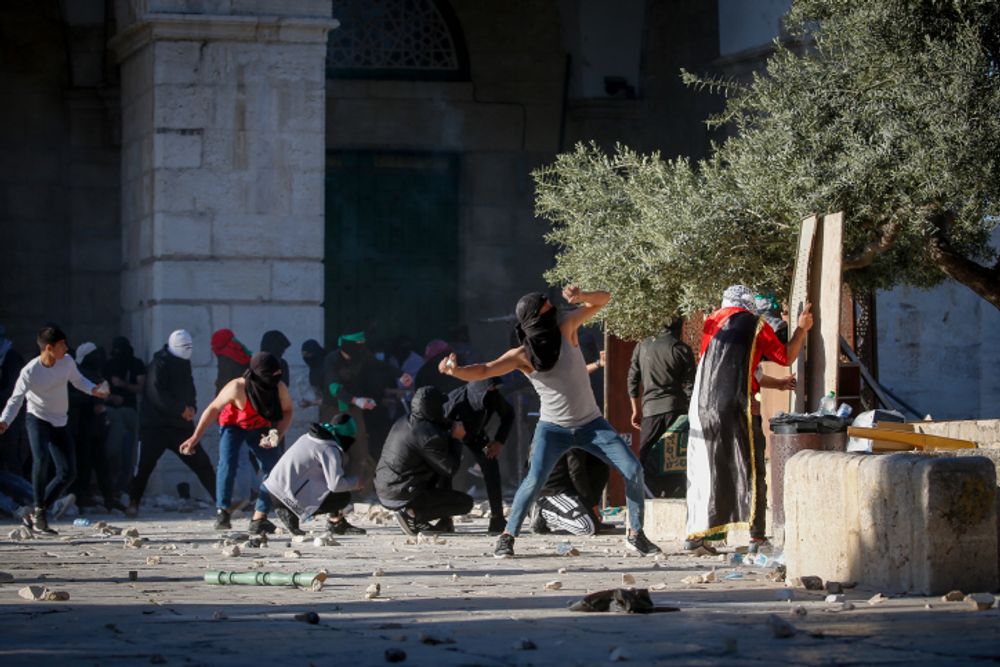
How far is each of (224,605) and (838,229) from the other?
4108 mm

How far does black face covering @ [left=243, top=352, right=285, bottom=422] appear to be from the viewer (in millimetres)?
12039

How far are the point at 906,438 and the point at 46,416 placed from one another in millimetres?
6152

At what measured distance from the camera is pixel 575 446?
31.9ft

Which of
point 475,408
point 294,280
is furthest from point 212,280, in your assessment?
point 475,408

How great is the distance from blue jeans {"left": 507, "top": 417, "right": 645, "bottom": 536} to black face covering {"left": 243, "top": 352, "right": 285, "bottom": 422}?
2.89 meters

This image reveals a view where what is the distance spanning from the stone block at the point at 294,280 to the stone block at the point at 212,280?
0.23 feet

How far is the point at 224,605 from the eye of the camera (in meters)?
7.62

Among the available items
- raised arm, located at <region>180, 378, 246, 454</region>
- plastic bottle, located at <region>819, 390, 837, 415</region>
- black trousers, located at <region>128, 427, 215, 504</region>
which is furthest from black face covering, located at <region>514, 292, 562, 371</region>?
black trousers, located at <region>128, 427, 215, 504</region>

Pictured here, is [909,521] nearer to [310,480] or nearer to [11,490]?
[310,480]

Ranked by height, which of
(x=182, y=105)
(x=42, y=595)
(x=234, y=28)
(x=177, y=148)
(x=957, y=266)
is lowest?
(x=42, y=595)

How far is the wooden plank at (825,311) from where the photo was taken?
9.56 metres

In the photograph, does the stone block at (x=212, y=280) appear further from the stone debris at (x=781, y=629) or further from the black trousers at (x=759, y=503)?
the stone debris at (x=781, y=629)

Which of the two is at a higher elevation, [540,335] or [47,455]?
[540,335]

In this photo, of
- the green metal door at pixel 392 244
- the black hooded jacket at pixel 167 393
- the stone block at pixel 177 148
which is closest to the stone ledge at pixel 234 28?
the stone block at pixel 177 148
